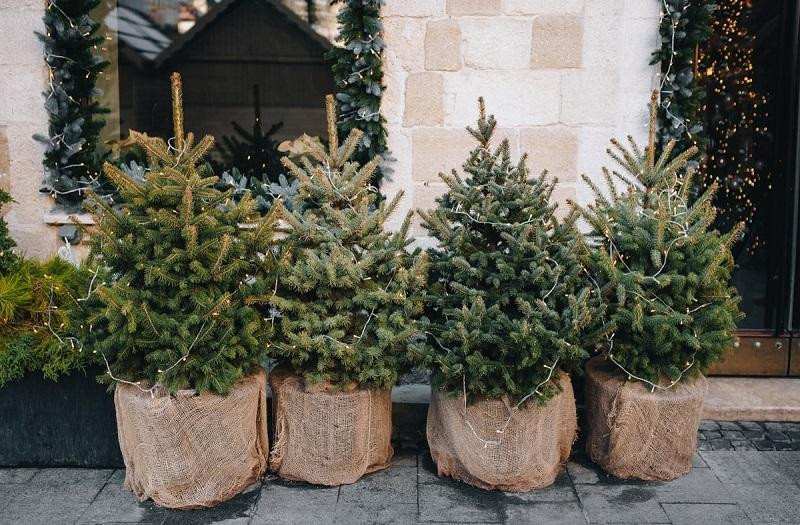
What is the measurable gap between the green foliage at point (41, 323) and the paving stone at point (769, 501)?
358cm

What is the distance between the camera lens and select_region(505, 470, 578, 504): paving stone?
4.63 meters

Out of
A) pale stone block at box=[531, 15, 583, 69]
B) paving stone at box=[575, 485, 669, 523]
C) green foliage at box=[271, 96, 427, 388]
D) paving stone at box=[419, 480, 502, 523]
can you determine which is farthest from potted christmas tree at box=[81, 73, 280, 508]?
pale stone block at box=[531, 15, 583, 69]

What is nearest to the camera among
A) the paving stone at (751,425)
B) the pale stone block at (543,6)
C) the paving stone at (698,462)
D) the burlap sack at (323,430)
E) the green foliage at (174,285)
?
the green foliage at (174,285)

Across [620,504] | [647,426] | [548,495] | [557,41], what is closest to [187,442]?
[548,495]

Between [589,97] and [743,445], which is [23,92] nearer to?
[589,97]

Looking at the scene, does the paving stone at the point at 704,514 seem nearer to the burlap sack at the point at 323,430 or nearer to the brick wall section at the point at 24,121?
the burlap sack at the point at 323,430

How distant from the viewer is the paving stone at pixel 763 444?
17.2 ft

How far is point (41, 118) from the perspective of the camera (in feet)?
19.2

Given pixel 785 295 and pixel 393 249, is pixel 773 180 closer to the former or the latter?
pixel 785 295

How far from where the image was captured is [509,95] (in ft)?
18.8

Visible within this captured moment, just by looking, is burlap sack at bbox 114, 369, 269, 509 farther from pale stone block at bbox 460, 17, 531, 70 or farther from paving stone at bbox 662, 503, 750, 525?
pale stone block at bbox 460, 17, 531, 70

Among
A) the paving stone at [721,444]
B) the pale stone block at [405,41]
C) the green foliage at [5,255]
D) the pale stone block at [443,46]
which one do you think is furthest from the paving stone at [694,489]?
the green foliage at [5,255]

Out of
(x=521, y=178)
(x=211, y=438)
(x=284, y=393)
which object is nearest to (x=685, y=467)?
(x=521, y=178)

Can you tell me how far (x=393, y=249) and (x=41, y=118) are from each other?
2.81 metres
